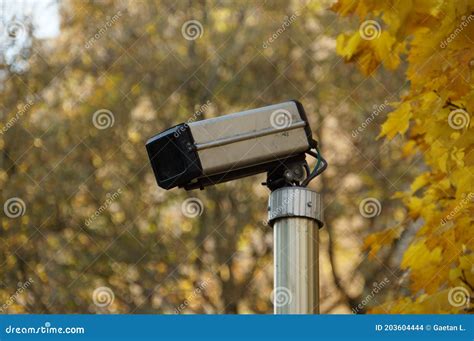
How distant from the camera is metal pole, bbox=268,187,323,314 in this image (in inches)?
141

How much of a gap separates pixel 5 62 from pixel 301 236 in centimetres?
951

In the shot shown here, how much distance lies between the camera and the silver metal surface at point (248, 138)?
368 centimetres

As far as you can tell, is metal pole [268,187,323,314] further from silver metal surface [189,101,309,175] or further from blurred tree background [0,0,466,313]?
blurred tree background [0,0,466,313]

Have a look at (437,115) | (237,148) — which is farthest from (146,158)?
(237,148)

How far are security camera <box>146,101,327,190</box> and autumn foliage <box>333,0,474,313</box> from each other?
1230mm

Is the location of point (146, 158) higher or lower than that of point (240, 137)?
higher

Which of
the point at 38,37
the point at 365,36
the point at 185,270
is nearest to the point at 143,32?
the point at 38,37

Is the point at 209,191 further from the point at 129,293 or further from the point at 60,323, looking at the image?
the point at 60,323

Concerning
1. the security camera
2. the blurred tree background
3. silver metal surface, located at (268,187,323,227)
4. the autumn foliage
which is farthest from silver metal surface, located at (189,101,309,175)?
the blurred tree background

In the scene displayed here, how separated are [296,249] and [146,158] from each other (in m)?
9.09

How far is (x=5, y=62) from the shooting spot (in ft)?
41.2

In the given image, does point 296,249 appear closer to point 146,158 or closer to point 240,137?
point 240,137

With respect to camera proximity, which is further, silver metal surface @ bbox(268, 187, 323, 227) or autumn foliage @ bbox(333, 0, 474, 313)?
autumn foliage @ bbox(333, 0, 474, 313)

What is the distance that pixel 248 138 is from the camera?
3.68 m
